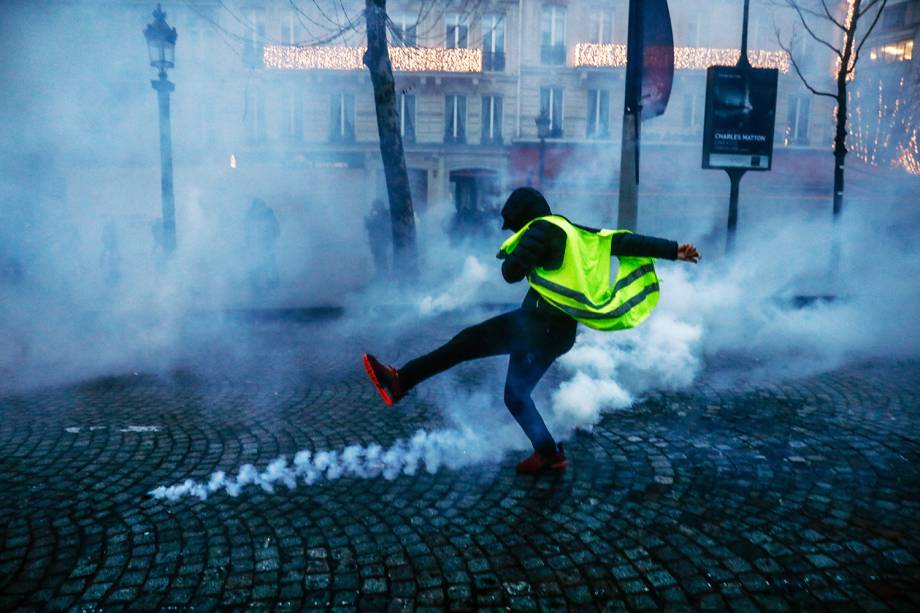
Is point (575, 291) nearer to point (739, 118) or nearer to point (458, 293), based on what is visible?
point (458, 293)

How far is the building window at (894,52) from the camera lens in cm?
1724

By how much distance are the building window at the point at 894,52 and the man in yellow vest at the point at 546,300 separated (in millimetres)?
17794

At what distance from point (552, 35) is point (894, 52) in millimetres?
8996

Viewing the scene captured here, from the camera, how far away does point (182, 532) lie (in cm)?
264

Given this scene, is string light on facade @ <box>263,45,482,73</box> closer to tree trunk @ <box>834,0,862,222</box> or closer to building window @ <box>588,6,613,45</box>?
building window @ <box>588,6,613,45</box>

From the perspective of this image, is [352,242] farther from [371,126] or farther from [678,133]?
[678,133]

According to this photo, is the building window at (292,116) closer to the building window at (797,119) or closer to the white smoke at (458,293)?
the white smoke at (458,293)

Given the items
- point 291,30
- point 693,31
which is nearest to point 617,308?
point 693,31

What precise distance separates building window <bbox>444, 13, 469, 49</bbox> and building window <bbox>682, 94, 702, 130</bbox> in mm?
6524

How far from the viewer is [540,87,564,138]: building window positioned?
65.3ft

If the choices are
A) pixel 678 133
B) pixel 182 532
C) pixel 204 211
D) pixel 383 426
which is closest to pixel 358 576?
pixel 182 532

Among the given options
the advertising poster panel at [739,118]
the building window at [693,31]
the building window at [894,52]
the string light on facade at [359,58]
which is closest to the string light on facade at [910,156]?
the building window at [894,52]

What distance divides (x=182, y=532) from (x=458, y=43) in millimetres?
19206

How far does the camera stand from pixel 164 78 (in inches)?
332
